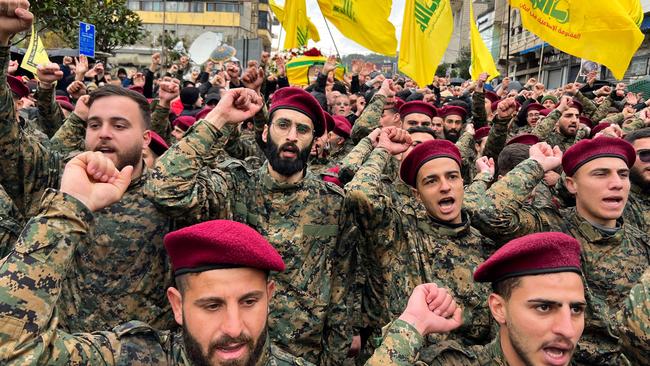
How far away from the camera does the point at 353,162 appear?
14.8ft

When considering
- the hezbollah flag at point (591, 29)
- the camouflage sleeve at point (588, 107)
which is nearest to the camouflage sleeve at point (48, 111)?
the hezbollah flag at point (591, 29)

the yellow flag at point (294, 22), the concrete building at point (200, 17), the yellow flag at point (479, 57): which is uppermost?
the concrete building at point (200, 17)

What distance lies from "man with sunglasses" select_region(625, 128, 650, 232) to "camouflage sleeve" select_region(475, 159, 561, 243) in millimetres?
1157

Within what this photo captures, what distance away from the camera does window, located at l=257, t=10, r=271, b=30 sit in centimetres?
Answer: 8075

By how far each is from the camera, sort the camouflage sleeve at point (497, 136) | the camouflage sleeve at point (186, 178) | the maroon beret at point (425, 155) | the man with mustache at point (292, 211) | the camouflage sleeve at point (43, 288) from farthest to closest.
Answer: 1. the camouflage sleeve at point (497, 136)
2. the maroon beret at point (425, 155)
3. the man with mustache at point (292, 211)
4. the camouflage sleeve at point (186, 178)
5. the camouflage sleeve at point (43, 288)

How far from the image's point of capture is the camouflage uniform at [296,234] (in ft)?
11.7

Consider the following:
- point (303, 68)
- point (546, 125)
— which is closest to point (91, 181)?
point (546, 125)

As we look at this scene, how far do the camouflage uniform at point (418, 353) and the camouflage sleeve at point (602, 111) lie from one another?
319 inches

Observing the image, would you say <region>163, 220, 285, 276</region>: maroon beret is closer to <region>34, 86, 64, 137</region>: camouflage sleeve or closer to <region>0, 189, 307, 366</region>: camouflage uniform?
<region>0, 189, 307, 366</region>: camouflage uniform

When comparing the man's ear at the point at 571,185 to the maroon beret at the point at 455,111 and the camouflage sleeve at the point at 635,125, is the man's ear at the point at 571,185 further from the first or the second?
the maroon beret at the point at 455,111

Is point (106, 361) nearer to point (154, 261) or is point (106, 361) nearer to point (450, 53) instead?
point (154, 261)

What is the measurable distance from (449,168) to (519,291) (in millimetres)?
1360

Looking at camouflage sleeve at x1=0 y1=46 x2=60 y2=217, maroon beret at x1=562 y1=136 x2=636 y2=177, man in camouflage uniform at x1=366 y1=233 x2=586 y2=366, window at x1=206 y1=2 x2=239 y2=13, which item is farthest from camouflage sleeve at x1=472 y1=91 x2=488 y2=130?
window at x1=206 y1=2 x2=239 y2=13

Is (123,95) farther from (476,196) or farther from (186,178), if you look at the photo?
(476,196)
